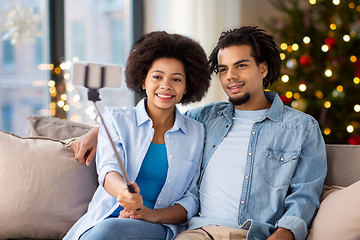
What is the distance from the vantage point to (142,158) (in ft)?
5.13

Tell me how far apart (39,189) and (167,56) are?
692 mm

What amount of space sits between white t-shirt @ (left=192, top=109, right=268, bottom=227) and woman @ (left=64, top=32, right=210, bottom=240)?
0.05m

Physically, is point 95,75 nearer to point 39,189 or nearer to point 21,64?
point 39,189

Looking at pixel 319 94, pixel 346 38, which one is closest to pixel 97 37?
pixel 319 94

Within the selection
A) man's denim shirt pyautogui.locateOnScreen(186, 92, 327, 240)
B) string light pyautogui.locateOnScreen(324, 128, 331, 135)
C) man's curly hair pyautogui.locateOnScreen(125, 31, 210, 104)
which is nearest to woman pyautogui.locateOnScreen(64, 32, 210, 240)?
man's curly hair pyautogui.locateOnScreen(125, 31, 210, 104)

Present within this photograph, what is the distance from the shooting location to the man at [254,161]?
151 cm

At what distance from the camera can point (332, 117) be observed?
350 centimetres

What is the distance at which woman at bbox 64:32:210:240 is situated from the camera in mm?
1503

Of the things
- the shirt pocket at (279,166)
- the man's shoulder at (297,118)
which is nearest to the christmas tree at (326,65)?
the man's shoulder at (297,118)

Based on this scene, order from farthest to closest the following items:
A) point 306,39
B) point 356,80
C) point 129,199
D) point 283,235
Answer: point 306,39 → point 356,80 → point 283,235 → point 129,199

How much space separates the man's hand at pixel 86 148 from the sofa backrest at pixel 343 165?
2.97 ft

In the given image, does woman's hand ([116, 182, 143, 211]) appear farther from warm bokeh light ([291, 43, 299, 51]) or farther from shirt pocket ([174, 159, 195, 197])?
warm bokeh light ([291, 43, 299, 51])

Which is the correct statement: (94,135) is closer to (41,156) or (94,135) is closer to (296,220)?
(41,156)

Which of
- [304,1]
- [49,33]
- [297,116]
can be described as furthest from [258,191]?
[304,1]
